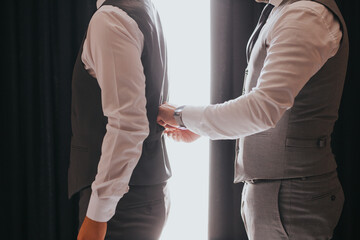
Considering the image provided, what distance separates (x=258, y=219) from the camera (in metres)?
0.91

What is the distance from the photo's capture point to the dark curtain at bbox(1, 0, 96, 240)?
5.62 ft

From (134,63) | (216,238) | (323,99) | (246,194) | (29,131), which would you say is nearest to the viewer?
(134,63)

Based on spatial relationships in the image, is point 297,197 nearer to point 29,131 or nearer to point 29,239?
point 29,131

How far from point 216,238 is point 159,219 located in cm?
114

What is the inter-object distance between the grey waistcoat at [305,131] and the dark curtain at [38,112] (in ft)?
4.28

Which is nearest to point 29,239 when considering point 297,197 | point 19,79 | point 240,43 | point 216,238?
point 19,79

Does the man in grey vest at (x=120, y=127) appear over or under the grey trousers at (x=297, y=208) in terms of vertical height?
over

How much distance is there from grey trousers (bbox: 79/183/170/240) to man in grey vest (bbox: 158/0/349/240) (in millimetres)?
238

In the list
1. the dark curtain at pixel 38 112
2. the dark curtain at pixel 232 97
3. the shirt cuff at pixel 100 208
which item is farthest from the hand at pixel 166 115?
the dark curtain at pixel 38 112

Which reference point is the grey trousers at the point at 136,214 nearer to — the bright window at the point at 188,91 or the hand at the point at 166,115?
the hand at the point at 166,115

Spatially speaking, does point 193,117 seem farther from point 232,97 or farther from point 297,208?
point 232,97

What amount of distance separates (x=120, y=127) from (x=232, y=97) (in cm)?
123

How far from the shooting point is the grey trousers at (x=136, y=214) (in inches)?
31.5

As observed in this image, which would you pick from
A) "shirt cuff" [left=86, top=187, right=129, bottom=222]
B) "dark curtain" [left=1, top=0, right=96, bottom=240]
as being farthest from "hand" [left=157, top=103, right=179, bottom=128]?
"dark curtain" [left=1, top=0, right=96, bottom=240]
